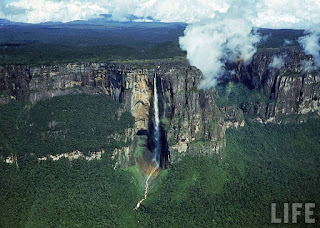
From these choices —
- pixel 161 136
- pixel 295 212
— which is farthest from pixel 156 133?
pixel 295 212

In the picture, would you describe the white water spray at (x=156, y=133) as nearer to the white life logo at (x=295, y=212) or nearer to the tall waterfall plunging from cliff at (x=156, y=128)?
the tall waterfall plunging from cliff at (x=156, y=128)

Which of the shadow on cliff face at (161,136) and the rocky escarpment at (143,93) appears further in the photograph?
the shadow on cliff face at (161,136)

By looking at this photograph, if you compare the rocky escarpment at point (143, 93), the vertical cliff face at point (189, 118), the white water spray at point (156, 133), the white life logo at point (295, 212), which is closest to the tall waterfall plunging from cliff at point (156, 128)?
the white water spray at point (156, 133)

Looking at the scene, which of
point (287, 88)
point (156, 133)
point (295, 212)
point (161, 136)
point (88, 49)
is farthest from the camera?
point (88, 49)

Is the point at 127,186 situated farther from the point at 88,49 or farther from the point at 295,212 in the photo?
the point at 88,49

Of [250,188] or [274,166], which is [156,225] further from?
[274,166]

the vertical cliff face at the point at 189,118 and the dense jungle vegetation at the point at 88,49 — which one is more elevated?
the dense jungle vegetation at the point at 88,49

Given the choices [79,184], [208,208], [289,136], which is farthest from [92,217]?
[289,136]

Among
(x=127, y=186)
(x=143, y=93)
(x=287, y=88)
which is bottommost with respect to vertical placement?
(x=127, y=186)

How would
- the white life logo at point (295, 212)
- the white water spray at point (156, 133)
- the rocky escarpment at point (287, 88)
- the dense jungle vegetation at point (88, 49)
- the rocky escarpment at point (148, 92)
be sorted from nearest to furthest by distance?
the white life logo at point (295, 212)
the rocky escarpment at point (148, 92)
the white water spray at point (156, 133)
the dense jungle vegetation at point (88, 49)
the rocky escarpment at point (287, 88)
